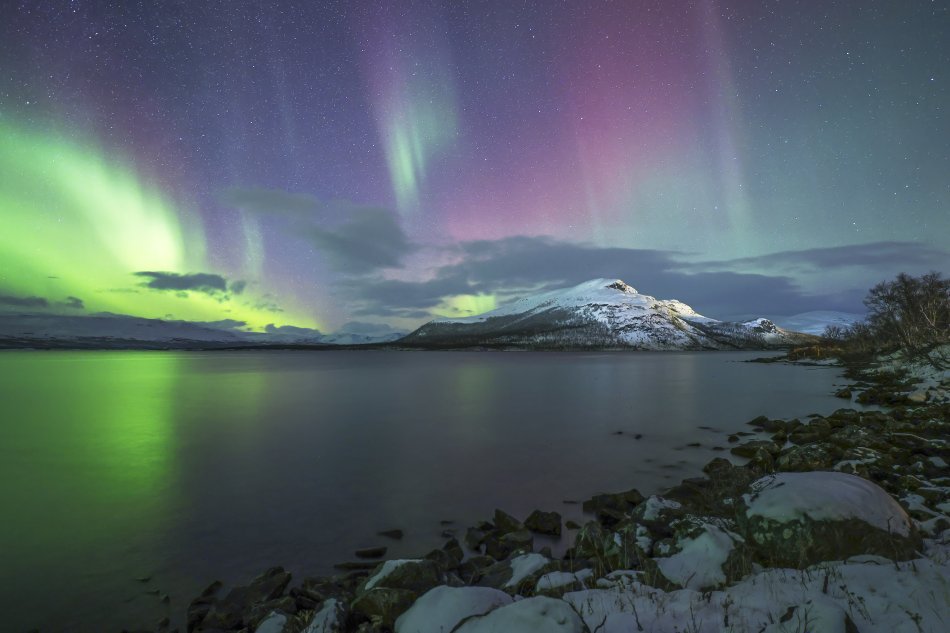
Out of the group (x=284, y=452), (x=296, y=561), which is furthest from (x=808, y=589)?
(x=284, y=452)

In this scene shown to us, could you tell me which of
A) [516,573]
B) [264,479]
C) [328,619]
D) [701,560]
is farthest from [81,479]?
[701,560]

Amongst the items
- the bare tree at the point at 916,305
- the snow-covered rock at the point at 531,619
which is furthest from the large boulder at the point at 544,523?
the bare tree at the point at 916,305

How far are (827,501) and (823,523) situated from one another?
412 mm

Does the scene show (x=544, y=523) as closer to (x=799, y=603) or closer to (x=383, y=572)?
(x=383, y=572)

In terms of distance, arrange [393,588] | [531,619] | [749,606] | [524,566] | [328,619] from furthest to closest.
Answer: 1. [524,566]
2. [393,588]
3. [328,619]
4. [749,606]
5. [531,619]

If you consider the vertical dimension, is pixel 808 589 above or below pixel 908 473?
above

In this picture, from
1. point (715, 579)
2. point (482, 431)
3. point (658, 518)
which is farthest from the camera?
point (482, 431)

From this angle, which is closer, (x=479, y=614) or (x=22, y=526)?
(x=479, y=614)

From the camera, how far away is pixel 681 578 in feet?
20.8

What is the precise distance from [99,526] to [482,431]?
58.4ft

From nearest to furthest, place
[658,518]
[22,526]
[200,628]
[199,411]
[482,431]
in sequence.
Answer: [200,628]
[658,518]
[22,526]
[482,431]
[199,411]

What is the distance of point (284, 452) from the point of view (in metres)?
21.6

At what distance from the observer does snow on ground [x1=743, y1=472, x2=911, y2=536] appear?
667 centimetres

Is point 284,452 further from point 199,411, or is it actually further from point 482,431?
point 199,411
